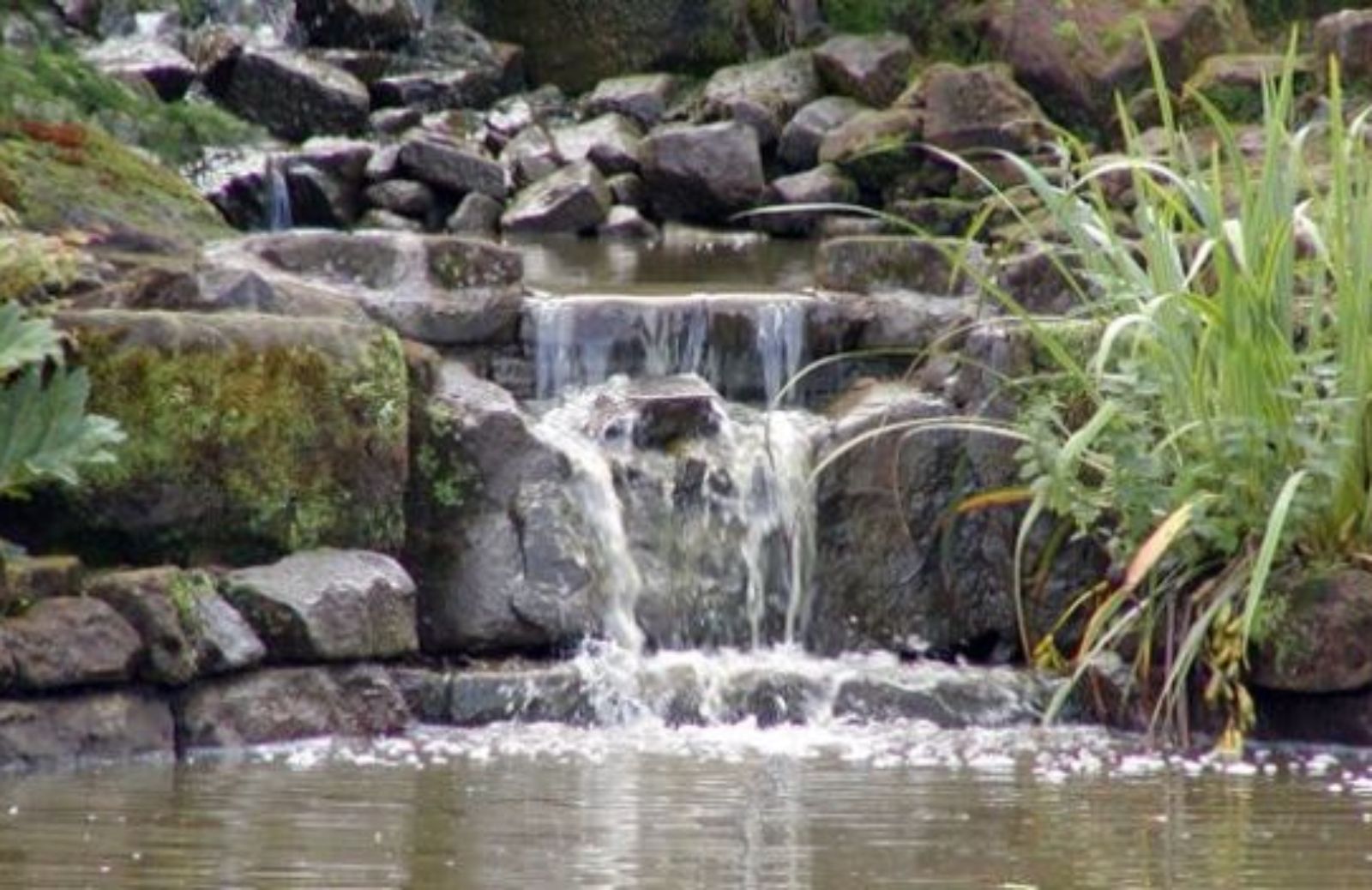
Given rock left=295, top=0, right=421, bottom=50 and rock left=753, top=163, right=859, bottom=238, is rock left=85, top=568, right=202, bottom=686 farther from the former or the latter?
rock left=295, top=0, right=421, bottom=50

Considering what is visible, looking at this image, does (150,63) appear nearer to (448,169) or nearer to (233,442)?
(448,169)

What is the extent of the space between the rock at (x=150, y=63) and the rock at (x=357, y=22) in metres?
1.56

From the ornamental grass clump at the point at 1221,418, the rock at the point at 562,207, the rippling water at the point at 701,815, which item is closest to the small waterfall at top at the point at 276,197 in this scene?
the rock at the point at 562,207

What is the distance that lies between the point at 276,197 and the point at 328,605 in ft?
30.0

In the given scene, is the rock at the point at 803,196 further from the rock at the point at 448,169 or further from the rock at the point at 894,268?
the rock at the point at 894,268

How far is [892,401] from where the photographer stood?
12508 mm

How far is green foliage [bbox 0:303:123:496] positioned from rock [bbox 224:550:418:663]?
833 mm

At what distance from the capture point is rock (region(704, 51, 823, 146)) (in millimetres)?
21594

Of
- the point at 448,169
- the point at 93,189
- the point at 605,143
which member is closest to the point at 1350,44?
the point at 605,143

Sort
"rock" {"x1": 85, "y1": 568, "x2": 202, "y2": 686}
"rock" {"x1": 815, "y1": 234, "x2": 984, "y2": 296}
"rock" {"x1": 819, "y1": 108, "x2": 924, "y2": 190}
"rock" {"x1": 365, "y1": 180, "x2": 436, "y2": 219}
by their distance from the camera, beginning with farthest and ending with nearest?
"rock" {"x1": 819, "y1": 108, "x2": 924, "y2": 190} < "rock" {"x1": 365, "y1": 180, "x2": 436, "y2": 219} < "rock" {"x1": 815, "y1": 234, "x2": 984, "y2": 296} < "rock" {"x1": 85, "y1": 568, "x2": 202, "y2": 686}

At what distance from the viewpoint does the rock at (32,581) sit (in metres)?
10.0

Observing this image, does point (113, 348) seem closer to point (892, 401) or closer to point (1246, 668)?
point (892, 401)

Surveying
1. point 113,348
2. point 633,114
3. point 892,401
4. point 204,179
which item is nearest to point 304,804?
point 113,348

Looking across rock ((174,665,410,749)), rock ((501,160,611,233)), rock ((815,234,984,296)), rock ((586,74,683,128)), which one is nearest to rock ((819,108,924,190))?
rock ((501,160,611,233))
